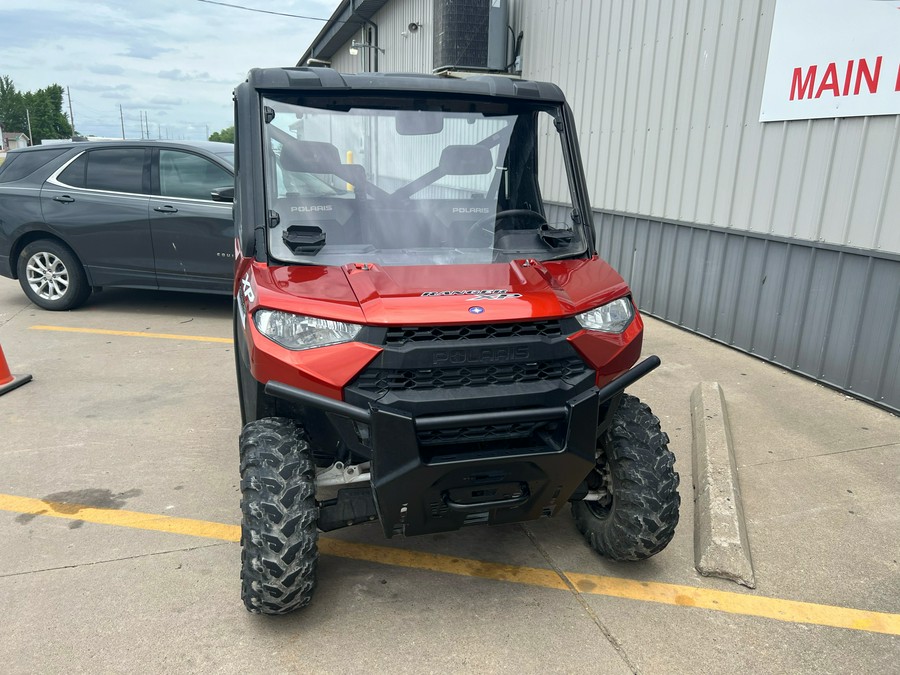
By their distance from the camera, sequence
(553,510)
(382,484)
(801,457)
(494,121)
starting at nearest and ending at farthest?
(382,484)
(553,510)
(494,121)
(801,457)

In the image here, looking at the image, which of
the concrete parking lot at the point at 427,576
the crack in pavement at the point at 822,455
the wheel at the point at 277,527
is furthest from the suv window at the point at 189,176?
the crack in pavement at the point at 822,455

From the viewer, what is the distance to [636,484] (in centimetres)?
305

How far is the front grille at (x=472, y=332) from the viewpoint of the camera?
2602 mm

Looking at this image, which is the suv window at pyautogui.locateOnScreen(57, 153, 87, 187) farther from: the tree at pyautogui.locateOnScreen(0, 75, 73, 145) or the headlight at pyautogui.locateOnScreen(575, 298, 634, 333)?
the tree at pyautogui.locateOnScreen(0, 75, 73, 145)

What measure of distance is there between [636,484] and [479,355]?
1.02 metres

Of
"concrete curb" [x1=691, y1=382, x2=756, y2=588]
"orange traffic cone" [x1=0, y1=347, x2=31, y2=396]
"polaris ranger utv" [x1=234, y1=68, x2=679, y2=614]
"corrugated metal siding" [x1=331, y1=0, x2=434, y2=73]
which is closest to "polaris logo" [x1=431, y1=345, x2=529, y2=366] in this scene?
"polaris ranger utv" [x1=234, y1=68, x2=679, y2=614]

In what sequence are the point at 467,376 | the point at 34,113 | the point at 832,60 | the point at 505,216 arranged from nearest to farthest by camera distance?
1. the point at 467,376
2. the point at 505,216
3. the point at 832,60
4. the point at 34,113

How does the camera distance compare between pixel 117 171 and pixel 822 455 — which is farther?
pixel 117 171

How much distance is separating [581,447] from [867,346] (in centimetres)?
391

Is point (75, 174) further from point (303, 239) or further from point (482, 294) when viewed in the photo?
point (482, 294)

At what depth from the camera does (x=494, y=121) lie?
3473 mm

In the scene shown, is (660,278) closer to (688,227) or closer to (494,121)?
(688,227)

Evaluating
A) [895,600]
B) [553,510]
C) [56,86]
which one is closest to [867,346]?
[895,600]

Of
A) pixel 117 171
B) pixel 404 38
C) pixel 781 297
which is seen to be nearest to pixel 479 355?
pixel 781 297
